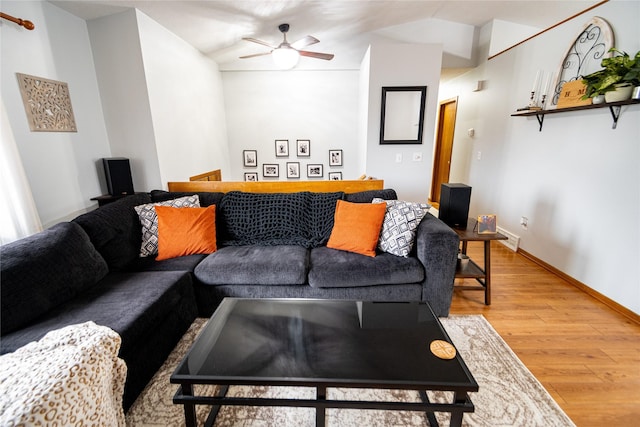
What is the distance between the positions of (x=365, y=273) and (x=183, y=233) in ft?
4.65

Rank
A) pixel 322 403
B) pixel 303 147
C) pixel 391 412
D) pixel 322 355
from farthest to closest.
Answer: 1. pixel 303 147
2. pixel 391 412
3. pixel 322 355
4. pixel 322 403

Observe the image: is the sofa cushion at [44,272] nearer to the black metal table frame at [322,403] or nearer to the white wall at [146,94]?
the black metal table frame at [322,403]

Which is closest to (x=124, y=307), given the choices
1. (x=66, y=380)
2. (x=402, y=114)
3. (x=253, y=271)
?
(x=66, y=380)

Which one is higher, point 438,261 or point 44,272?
point 44,272

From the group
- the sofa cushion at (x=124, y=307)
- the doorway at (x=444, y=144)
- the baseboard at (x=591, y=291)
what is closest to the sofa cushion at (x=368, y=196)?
the sofa cushion at (x=124, y=307)

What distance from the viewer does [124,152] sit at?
283 cm

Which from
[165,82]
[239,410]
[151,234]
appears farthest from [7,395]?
[165,82]

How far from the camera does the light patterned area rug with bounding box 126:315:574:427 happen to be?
1299mm

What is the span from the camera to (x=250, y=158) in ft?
16.4

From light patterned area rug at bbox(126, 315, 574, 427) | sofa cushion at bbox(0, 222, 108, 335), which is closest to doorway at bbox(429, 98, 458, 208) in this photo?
light patterned area rug at bbox(126, 315, 574, 427)

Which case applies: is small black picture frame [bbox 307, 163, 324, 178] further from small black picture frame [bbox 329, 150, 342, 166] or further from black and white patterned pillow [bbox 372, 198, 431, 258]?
black and white patterned pillow [bbox 372, 198, 431, 258]

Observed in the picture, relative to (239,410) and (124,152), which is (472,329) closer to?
(239,410)

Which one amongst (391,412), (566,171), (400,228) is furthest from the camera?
(566,171)

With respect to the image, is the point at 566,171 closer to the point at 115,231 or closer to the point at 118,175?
the point at 115,231
